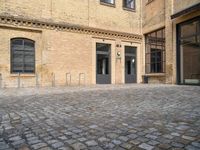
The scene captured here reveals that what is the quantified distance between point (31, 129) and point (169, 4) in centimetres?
1371

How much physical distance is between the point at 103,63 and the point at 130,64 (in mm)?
2657

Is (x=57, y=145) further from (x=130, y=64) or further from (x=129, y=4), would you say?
(x=129, y=4)

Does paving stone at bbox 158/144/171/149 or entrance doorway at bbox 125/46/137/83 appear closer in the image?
paving stone at bbox 158/144/171/149

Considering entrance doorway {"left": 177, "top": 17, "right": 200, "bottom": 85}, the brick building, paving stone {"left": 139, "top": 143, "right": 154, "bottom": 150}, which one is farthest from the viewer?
the brick building

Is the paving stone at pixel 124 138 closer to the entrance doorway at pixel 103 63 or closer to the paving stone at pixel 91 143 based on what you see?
the paving stone at pixel 91 143

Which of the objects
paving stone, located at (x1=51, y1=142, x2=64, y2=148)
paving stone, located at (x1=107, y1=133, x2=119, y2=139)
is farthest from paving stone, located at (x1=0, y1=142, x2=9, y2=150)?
paving stone, located at (x1=107, y1=133, x2=119, y2=139)

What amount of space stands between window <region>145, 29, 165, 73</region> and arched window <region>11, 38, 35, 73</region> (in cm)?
905

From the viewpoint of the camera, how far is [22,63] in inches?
528

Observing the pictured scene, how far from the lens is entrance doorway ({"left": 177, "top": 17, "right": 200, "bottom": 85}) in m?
12.7

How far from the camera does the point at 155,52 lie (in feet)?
54.0

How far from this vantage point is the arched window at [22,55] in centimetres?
1316

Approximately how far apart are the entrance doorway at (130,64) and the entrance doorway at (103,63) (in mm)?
1781

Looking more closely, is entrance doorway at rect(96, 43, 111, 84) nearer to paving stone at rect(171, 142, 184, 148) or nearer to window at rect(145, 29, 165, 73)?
window at rect(145, 29, 165, 73)

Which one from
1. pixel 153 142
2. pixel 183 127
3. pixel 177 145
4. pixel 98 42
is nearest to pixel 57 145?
pixel 153 142
